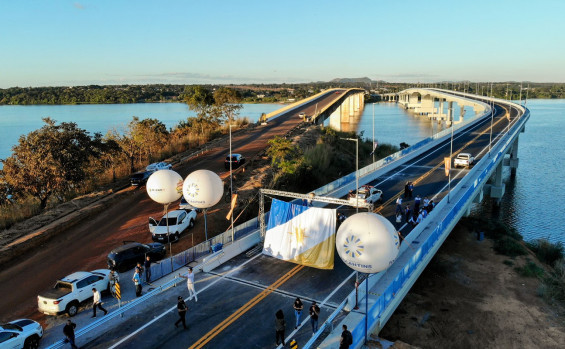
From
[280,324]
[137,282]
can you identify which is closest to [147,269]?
[137,282]

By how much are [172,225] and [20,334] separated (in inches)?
496

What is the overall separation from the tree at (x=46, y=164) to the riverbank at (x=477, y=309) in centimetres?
2571

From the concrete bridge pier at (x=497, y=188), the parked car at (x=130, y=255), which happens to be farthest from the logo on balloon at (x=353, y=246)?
the concrete bridge pier at (x=497, y=188)

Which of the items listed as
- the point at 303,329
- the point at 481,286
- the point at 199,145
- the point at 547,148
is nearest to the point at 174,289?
the point at 303,329

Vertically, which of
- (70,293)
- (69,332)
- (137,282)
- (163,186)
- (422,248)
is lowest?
(70,293)

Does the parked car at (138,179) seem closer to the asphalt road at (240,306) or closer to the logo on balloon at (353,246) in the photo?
the asphalt road at (240,306)

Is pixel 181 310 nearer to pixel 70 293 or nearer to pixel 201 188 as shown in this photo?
pixel 70 293

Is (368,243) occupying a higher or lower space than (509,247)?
higher

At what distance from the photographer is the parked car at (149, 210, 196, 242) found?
25.7 meters

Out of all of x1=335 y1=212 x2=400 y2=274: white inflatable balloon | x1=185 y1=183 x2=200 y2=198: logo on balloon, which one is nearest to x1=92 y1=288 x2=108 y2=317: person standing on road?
x1=185 y1=183 x2=200 y2=198: logo on balloon

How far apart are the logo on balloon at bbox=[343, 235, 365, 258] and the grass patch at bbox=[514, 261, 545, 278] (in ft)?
67.4

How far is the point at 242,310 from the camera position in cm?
1664

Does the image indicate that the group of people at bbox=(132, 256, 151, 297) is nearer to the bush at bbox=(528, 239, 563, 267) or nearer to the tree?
the tree

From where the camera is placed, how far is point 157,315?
16.5m
